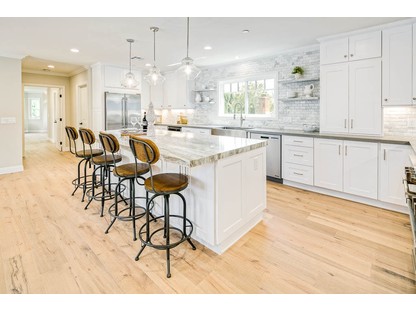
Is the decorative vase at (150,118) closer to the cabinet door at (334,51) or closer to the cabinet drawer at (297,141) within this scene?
the cabinet drawer at (297,141)

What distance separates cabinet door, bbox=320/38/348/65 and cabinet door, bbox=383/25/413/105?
513mm

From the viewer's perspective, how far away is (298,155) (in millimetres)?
4242

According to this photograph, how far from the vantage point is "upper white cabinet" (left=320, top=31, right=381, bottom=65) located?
3566 mm

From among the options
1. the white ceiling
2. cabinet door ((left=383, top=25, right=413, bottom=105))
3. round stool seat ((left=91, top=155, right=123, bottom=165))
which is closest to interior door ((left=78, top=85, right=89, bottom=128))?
the white ceiling

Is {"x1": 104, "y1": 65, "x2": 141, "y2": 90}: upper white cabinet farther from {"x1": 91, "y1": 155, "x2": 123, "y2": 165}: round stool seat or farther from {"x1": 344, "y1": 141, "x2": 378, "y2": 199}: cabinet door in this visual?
{"x1": 344, "y1": 141, "x2": 378, "y2": 199}: cabinet door

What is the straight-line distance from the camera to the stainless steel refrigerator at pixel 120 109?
6371mm

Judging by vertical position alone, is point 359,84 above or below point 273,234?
above

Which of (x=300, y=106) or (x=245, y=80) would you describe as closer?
(x=300, y=106)

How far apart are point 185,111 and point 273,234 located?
17.7ft

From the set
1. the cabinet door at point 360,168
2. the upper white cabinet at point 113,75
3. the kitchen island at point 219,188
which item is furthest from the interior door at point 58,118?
the cabinet door at point 360,168

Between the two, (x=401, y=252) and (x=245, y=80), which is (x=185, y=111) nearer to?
(x=245, y=80)

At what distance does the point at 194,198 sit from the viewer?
2408mm

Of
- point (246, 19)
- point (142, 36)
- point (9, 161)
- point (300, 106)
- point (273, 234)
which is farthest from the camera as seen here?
point (9, 161)

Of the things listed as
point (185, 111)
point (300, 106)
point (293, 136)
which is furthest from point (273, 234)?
point (185, 111)
